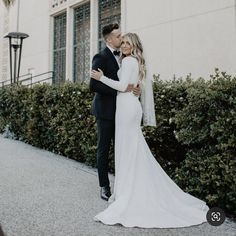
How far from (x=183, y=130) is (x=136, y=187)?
42.2 inches

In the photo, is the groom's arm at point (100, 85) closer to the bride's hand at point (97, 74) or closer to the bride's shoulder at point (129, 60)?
the bride's hand at point (97, 74)

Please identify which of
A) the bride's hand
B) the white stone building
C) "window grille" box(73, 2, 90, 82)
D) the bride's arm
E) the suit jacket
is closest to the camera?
the bride's arm

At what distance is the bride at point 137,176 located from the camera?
404 centimetres

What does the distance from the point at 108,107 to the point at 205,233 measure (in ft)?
5.77

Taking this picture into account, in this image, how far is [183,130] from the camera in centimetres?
490

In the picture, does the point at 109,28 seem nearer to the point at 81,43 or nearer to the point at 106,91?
the point at 106,91

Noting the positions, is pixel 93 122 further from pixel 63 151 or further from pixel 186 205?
pixel 186 205

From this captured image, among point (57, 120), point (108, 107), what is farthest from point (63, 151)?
point (108, 107)

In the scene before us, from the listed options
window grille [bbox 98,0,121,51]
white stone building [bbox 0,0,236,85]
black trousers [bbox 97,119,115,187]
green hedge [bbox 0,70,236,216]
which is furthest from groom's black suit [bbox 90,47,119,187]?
window grille [bbox 98,0,121,51]

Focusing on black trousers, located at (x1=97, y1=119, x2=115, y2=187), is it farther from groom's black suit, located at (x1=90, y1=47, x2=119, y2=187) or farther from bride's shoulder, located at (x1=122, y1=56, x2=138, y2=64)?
bride's shoulder, located at (x1=122, y1=56, x2=138, y2=64)

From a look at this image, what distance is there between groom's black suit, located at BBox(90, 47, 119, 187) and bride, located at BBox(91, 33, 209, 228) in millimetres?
110

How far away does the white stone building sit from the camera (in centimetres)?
754

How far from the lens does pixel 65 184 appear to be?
19.1 ft

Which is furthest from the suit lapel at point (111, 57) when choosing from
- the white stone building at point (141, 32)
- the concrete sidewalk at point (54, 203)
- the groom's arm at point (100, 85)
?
the white stone building at point (141, 32)
